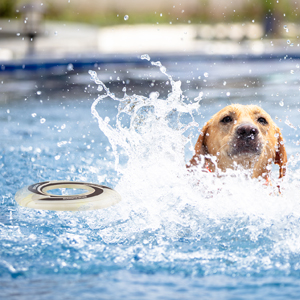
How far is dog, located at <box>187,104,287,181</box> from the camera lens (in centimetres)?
355

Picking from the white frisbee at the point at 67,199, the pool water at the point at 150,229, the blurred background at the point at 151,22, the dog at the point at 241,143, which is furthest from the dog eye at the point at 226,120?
the blurred background at the point at 151,22

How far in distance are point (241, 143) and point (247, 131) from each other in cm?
11

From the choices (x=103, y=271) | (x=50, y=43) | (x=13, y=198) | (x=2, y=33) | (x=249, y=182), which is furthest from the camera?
(x=2, y=33)

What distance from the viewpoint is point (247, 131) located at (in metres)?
3.48

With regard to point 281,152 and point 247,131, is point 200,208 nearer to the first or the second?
point 247,131

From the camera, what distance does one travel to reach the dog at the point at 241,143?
3.55 meters

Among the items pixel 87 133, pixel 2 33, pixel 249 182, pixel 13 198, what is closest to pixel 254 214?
pixel 249 182

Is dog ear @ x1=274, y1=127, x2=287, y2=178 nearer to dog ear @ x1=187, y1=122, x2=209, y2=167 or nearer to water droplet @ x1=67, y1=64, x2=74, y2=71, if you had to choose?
dog ear @ x1=187, y1=122, x2=209, y2=167

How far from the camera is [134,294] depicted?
254cm

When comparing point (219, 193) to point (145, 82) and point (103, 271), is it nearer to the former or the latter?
point (103, 271)

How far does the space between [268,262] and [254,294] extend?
0.36m

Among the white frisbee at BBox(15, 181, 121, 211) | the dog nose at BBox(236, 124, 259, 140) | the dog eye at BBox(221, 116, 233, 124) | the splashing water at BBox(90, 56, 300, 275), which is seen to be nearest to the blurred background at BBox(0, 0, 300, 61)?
the splashing water at BBox(90, 56, 300, 275)

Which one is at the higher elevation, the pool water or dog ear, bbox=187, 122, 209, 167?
dog ear, bbox=187, 122, 209, 167

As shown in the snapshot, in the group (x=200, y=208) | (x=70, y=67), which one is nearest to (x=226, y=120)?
(x=200, y=208)
